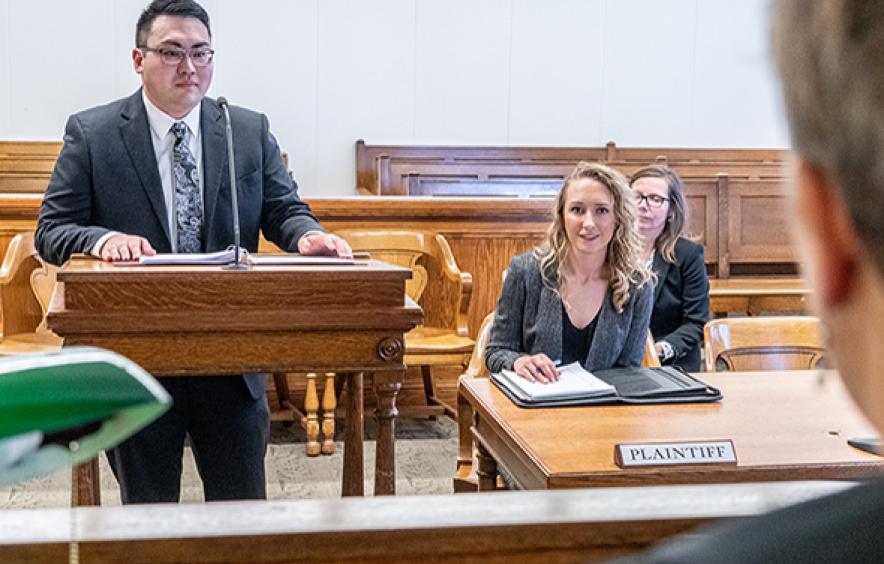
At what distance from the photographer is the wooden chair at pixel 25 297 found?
4242 millimetres

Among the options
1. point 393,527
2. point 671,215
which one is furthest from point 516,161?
point 393,527

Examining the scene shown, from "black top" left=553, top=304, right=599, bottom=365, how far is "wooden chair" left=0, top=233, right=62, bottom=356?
2.14 m

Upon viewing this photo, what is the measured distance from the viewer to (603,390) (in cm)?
253

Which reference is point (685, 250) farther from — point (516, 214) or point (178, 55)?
point (178, 55)

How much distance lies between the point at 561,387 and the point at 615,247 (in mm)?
730

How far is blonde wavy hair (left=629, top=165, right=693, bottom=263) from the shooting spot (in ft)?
12.4

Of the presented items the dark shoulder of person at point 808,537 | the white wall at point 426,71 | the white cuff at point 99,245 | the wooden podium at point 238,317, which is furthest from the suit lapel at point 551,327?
the white wall at point 426,71

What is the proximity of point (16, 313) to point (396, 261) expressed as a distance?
164 cm

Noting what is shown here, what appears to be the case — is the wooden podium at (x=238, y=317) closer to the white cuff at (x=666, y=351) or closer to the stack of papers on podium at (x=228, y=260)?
the stack of papers on podium at (x=228, y=260)

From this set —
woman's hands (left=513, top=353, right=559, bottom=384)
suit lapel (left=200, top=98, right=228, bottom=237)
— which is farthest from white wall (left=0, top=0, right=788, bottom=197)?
woman's hands (left=513, top=353, right=559, bottom=384)

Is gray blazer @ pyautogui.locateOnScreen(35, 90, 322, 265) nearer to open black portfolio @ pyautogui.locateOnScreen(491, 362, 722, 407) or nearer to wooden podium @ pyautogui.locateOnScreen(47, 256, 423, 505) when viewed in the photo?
wooden podium @ pyautogui.locateOnScreen(47, 256, 423, 505)

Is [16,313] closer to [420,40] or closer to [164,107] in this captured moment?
[164,107]

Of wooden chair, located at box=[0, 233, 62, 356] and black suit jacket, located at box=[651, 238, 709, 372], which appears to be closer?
black suit jacket, located at box=[651, 238, 709, 372]

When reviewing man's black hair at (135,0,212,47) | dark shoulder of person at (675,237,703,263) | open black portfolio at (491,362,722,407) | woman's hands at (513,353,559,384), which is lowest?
open black portfolio at (491,362,722,407)
